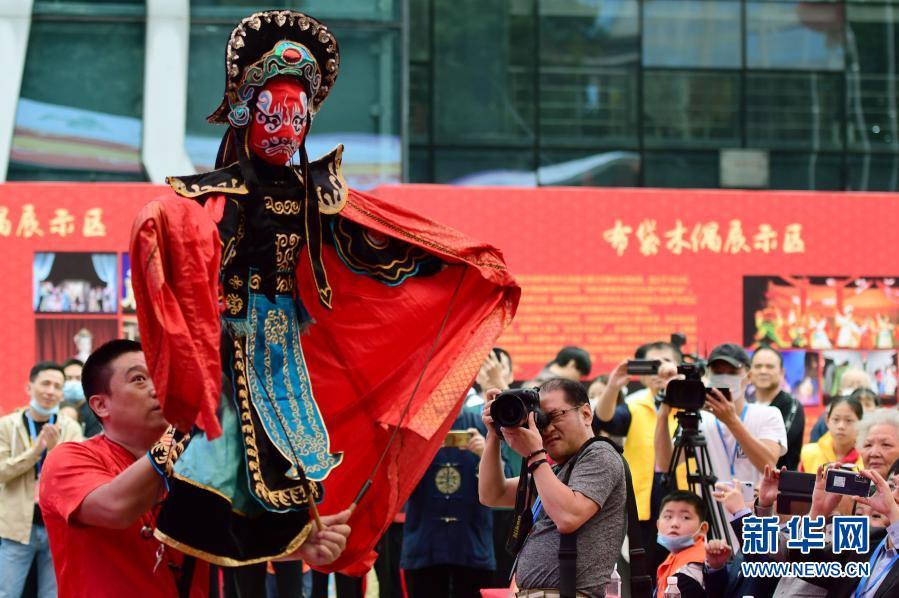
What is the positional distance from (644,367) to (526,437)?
68.6 inches

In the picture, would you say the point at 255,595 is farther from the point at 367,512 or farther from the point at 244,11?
the point at 244,11

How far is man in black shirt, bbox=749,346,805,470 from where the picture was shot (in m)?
Result: 6.41

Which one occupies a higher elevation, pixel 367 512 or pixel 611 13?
pixel 611 13

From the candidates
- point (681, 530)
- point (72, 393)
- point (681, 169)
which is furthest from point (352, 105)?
point (681, 530)

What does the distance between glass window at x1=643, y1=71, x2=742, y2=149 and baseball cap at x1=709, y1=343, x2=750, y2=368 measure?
8831 millimetres

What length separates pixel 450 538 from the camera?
20.8 feet

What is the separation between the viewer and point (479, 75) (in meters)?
14.0

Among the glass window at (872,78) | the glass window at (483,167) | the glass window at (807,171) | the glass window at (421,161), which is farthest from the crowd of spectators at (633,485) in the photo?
the glass window at (872,78)

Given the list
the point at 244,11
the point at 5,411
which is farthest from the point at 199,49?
the point at 5,411

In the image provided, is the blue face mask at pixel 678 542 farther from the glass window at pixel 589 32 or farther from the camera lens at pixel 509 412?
the glass window at pixel 589 32

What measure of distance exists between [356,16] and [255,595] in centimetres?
760

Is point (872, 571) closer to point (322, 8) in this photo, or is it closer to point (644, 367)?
point (644, 367)

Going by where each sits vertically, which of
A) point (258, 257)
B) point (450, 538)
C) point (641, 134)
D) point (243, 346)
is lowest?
point (450, 538)

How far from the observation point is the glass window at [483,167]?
14078mm
